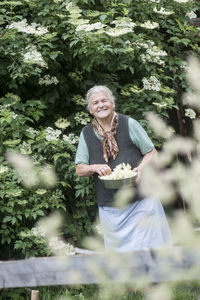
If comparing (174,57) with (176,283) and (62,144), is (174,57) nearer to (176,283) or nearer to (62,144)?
(62,144)

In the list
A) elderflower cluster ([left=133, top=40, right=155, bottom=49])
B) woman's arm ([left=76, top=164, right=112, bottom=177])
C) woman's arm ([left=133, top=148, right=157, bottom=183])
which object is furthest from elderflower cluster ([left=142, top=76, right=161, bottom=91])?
woman's arm ([left=76, top=164, right=112, bottom=177])

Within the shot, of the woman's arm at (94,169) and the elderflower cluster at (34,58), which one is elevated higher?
the elderflower cluster at (34,58)

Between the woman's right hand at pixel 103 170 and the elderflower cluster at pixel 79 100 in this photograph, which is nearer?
the woman's right hand at pixel 103 170

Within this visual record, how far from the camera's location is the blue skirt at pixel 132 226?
3004mm

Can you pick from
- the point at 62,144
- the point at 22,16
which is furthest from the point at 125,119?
the point at 22,16

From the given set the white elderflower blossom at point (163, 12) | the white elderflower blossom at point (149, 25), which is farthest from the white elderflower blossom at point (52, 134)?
the white elderflower blossom at point (163, 12)

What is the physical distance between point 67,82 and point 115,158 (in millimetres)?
1826

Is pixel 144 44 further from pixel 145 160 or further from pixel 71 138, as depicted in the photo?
Result: pixel 145 160

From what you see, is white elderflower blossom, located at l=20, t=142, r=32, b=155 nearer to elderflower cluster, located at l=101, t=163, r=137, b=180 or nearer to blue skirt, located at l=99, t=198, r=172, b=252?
blue skirt, located at l=99, t=198, r=172, b=252

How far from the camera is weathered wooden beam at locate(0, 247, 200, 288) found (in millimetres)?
1182

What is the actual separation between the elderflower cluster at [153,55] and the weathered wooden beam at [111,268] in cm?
329

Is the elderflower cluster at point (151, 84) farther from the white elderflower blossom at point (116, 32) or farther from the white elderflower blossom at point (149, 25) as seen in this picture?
the white elderflower blossom at point (116, 32)

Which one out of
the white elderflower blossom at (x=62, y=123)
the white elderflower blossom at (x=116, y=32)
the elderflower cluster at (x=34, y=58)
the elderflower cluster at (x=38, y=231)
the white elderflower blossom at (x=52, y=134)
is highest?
the white elderflower blossom at (x=116, y=32)

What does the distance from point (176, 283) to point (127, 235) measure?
1.89 meters
